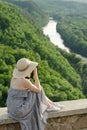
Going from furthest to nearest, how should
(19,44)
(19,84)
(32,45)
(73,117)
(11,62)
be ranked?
(32,45) → (19,44) → (11,62) → (73,117) → (19,84)

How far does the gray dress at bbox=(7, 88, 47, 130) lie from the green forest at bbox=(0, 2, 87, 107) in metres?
18.3

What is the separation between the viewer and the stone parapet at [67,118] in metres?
6.14

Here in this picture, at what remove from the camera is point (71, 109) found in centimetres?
637

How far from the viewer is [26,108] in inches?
237

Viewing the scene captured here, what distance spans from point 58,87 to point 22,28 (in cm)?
2280

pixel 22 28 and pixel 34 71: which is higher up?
pixel 34 71

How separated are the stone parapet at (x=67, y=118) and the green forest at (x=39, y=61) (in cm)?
1798

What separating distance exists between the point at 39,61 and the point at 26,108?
32.6 m

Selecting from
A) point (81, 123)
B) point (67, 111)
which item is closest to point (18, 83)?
point (67, 111)

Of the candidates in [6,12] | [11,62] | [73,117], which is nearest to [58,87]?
[11,62]

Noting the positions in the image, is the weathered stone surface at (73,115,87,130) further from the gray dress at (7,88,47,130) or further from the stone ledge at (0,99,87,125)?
the gray dress at (7,88,47,130)

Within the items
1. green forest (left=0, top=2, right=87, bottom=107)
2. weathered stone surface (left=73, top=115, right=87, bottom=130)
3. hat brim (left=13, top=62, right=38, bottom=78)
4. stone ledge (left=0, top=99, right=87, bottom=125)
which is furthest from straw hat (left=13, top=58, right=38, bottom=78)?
green forest (left=0, top=2, right=87, bottom=107)

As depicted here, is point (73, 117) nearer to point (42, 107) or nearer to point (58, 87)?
point (42, 107)

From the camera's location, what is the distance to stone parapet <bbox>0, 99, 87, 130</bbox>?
242 inches
